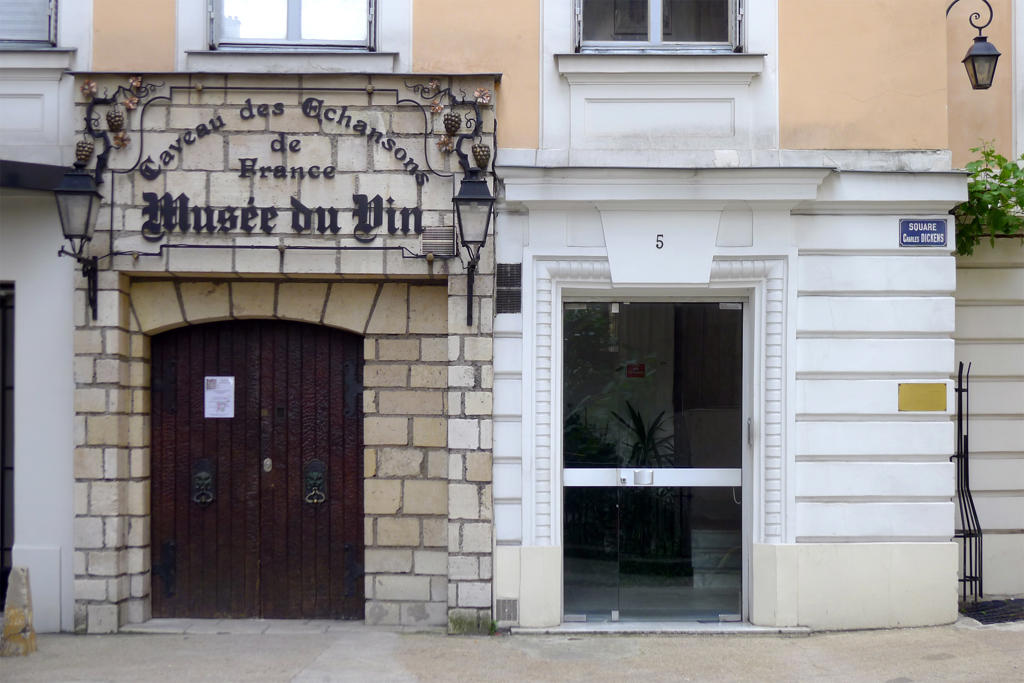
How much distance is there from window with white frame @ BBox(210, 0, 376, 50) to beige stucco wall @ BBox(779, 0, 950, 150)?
309 centimetres

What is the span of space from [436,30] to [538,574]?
3.92m

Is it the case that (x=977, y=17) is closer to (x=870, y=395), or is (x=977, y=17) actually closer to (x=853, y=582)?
(x=870, y=395)

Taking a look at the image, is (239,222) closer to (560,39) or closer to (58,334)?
(58,334)

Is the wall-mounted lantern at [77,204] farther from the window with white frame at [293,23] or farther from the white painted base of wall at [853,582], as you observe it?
the white painted base of wall at [853,582]

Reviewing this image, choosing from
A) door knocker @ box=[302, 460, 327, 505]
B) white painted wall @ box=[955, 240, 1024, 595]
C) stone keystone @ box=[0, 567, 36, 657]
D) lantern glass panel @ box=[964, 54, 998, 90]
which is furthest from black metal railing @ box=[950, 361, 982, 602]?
stone keystone @ box=[0, 567, 36, 657]

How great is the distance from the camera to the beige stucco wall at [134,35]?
732cm

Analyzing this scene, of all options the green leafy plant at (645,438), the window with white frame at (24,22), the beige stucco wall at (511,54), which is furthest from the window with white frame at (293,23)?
the green leafy plant at (645,438)

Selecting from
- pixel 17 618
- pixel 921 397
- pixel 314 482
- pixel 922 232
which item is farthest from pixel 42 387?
pixel 922 232

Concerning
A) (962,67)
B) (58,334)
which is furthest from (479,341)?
(962,67)

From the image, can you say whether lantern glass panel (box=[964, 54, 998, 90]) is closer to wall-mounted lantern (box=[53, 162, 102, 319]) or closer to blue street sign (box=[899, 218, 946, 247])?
blue street sign (box=[899, 218, 946, 247])

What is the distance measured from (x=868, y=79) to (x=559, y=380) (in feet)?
10.1

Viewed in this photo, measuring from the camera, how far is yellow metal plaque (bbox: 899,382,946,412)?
23.9ft

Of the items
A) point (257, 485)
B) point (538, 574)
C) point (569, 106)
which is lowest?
point (538, 574)

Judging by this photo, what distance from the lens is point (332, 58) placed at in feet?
24.0
